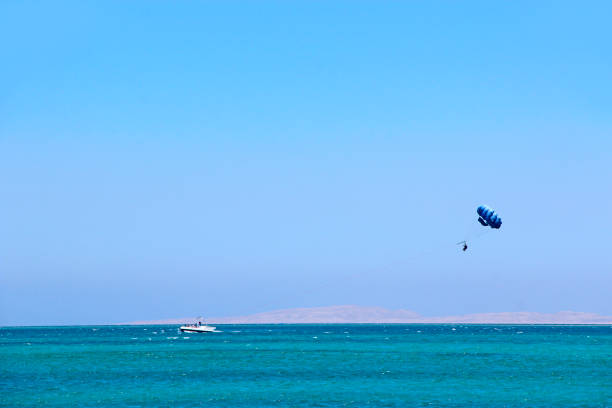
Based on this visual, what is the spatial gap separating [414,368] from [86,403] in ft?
148

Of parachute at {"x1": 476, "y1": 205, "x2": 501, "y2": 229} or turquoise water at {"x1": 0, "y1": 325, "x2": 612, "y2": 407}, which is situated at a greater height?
parachute at {"x1": 476, "y1": 205, "x2": 501, "y2": 229}

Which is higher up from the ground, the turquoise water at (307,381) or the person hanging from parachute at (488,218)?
the person hanging from parachute at (488,218)

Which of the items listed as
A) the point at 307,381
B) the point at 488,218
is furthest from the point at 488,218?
the point at 307,381

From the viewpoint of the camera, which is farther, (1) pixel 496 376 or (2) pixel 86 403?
(1) pixel 496 376

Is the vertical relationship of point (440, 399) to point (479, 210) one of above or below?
below

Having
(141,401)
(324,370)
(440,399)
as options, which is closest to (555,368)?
(324,370)

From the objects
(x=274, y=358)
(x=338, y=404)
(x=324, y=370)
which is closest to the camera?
(x=338, y=404)

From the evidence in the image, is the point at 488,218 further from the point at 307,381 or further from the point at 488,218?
the point at 307,381

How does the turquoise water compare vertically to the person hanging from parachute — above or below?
below

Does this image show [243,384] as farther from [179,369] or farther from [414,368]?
[414,368]

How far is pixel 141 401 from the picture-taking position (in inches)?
2729

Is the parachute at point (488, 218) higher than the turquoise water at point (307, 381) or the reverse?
higher

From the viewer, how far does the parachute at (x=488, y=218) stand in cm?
7662

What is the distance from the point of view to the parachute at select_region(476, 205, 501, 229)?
251 ft
